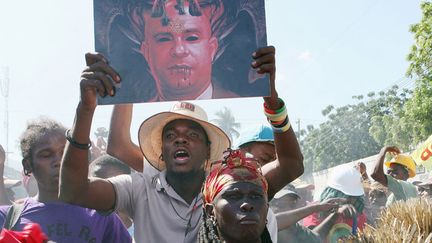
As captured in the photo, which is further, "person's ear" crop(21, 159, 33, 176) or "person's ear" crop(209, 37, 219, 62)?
"person's ear" crop(21, 159, 33, 176)

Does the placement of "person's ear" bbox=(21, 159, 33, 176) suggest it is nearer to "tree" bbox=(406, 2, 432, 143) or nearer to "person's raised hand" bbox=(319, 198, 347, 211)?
"person's raised hand" bbox=(319, 198, 347, 211)

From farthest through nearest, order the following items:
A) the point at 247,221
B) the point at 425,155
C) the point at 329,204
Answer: the point at 425,155 < the point at 329,204 < the point at 247,221

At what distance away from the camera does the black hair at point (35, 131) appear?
116 inches

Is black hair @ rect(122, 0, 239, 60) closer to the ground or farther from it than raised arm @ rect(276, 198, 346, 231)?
farther from it

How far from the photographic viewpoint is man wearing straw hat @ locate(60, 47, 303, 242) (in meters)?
2.34

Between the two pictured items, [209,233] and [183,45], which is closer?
[209,233]

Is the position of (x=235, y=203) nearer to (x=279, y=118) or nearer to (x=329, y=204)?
(x=279, y=118)

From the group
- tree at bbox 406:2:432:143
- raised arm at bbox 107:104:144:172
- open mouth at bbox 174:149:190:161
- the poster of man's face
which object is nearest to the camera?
the poster of man's face

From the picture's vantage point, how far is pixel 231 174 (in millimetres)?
2381

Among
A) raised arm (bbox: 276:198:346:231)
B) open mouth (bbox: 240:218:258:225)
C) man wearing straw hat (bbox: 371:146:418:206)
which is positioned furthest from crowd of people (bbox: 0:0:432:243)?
man wearing straw hat (bbox: 371:146:418:206)

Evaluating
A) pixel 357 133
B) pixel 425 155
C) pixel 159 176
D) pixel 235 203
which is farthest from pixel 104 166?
pixel 357 133

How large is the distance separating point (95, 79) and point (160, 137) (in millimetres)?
818

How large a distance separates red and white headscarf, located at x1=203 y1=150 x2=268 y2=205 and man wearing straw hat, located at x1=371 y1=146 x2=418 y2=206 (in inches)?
157

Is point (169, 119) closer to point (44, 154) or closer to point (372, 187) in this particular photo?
point (44, 154)
